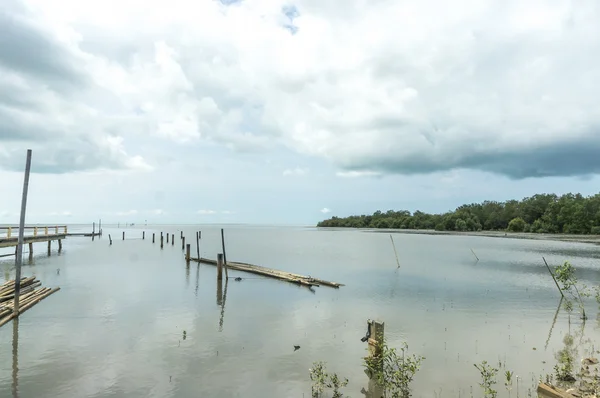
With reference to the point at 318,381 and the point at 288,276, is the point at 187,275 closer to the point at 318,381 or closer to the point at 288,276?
the point at 288,276

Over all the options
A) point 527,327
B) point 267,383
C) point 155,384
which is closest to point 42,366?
point 155,384

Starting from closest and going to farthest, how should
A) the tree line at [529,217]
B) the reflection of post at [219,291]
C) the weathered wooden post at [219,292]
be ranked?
the weathered wooden post at [219,292] < the reflection of post at [219,291] < the tree line at [529,217]

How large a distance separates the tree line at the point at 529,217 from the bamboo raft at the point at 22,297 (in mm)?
120715

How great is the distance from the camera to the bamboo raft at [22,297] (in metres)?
16.6

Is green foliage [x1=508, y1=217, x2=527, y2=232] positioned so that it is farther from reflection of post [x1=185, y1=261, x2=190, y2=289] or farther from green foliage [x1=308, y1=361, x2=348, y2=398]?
green foliage [x1=308, y1=361, x2=348, y2=398]

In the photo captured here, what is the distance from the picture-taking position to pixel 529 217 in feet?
416

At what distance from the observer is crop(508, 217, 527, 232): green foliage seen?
410 feet

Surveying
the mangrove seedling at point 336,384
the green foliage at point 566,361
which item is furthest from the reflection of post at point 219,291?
the green foliage at point 566,361

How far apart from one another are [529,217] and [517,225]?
5.04 m

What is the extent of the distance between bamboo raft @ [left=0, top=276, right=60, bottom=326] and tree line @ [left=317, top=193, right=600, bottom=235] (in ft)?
396

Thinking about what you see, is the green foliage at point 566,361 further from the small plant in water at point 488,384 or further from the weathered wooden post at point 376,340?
the weathered wooden post at point 376,340

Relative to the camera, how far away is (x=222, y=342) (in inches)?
558

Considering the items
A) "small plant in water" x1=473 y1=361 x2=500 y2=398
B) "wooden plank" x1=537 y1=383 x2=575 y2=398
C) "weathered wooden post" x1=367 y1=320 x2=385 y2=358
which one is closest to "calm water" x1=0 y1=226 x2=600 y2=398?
"small plant in water" x1=473 y1=361 x2=500 y2=398

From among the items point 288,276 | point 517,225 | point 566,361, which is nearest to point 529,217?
point 517,225
